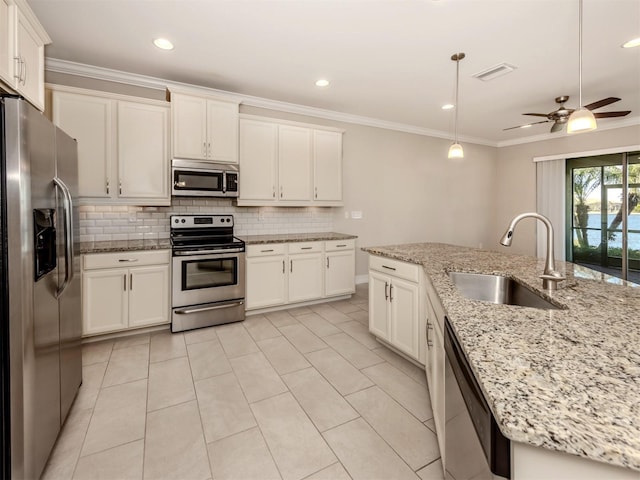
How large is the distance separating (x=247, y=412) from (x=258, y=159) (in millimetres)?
2871

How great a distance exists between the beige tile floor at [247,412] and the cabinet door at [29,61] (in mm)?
2034

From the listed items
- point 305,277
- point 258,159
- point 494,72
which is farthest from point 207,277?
point 494,72

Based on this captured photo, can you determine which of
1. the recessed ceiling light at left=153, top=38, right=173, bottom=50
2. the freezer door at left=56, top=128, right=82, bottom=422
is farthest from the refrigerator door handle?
the recessed ceiling light at left=153, top=38, right=173, bottom=50

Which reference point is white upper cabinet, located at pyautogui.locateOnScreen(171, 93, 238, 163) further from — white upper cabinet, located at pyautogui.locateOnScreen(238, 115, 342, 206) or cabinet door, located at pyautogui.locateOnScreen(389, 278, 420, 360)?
cabinet door, located at pyautogui.locateOnScreen(389, 278, 420, 360)

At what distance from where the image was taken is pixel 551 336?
987 mm

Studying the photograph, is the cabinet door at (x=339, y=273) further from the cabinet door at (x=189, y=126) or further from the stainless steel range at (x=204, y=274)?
the cabinet door at (x=189, y=126)

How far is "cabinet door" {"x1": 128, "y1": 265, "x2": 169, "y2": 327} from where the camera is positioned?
9.94 feet

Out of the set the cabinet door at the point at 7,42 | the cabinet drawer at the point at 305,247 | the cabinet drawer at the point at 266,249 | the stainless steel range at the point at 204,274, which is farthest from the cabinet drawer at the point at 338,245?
the cabinet door at the point at 7,42

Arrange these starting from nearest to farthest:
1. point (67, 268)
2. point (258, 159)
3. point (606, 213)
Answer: point (67, 268) < point (258, 159) < point (606, 213)

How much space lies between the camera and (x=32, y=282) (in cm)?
136

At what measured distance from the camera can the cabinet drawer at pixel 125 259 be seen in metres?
2.84

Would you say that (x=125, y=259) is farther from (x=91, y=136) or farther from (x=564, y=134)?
(x=564, y=134)

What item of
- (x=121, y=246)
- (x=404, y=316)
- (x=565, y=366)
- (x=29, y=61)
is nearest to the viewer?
(x=565, y=366)

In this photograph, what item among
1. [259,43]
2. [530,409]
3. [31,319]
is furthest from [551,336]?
[259,43]
